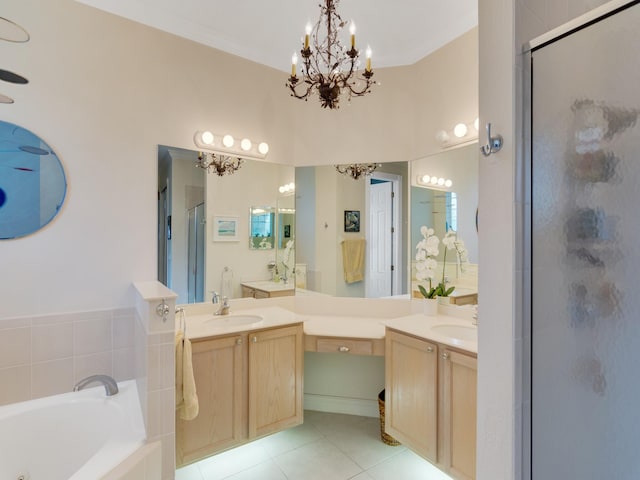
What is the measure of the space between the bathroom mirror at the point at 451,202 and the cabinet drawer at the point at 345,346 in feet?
2.24

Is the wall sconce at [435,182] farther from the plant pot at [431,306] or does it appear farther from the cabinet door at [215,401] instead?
the cabinet door at [215,401]

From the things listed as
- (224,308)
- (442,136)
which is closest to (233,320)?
(224,308)

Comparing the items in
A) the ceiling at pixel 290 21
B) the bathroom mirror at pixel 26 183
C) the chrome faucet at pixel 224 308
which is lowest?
the chrome faucet at pixel 224 308

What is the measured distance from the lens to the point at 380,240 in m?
2.69

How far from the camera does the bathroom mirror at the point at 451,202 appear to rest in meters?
2.19

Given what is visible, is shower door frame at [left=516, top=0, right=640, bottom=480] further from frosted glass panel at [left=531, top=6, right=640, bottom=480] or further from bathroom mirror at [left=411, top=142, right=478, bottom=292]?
bathroom mirror at [left=411, top=142, right=478, bottom=292]

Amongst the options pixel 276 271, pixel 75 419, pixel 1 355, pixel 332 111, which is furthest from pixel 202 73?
pixel 75 419

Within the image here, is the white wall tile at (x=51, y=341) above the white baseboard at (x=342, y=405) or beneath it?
above

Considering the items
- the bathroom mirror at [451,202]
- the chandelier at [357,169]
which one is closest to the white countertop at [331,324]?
the bathroom mirror at [451,202]

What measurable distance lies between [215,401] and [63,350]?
938mm

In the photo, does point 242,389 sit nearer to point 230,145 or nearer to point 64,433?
point 64,433

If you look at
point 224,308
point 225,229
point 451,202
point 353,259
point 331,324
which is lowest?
point 331,324

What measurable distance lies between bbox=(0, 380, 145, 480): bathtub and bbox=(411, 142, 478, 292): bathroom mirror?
211 cm

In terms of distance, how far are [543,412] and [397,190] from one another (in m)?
1.91
